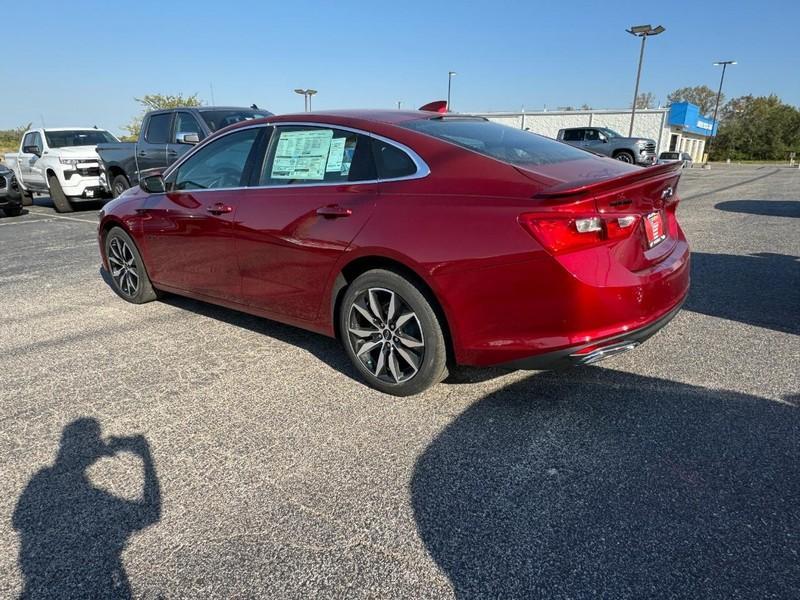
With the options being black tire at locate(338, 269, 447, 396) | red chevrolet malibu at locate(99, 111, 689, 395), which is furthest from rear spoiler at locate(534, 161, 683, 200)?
black tire at locate(338, 269, 447, 396)

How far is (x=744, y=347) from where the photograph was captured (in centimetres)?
375

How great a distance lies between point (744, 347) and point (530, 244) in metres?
2.23

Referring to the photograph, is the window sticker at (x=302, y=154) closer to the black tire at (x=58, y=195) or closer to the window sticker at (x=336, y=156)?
the window sticker at (x=336, y=156)

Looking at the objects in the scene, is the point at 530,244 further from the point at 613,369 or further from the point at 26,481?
the point at 26,481

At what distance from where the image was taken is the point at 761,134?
60.9m

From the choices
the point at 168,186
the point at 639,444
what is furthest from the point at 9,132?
the point at 639,444

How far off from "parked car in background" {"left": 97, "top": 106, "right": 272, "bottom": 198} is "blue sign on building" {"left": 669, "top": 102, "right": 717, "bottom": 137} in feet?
146

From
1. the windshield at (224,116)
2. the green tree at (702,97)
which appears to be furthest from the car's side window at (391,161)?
the green tree at (702,97)

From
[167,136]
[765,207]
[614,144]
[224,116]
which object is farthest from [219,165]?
[614,144]

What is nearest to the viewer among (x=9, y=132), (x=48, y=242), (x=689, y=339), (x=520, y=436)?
(x=520, y=436)

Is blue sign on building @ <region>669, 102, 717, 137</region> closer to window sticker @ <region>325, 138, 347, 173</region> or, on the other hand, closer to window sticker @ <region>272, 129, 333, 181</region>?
window sticker @ <region>272, 129, 333, 181</region>

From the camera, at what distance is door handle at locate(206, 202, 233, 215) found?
3881 millimetres

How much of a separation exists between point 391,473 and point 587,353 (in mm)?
1097

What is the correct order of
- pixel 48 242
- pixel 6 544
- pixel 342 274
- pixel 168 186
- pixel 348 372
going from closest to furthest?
pixel 6 544, pixel 342 274, pixel 348 372, pixel 168 186, pixel 48 242
